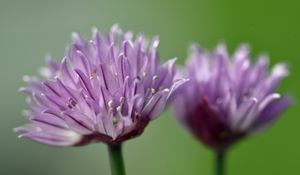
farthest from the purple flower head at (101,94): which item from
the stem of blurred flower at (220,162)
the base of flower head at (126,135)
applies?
the stem of blurred flower at (220,162)

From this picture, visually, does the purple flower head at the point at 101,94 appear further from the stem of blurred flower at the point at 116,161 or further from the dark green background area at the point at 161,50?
the dark green background area at the point at 161,50

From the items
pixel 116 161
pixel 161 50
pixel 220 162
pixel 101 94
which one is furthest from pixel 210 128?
pixel 161 50

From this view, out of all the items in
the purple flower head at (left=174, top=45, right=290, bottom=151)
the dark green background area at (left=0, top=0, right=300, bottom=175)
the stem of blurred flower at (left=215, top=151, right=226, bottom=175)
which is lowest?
the stem of blurred flower at (left=215, top=151, right=226, bottom=175)

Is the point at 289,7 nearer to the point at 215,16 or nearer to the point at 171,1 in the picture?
the point at 215,16

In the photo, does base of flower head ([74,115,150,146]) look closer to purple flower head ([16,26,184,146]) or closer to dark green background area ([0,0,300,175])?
purple flower head ([16,26,184,146])

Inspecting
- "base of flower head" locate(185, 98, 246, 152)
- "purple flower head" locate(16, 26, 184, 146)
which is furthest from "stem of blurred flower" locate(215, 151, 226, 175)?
"purple flower head" locate(16, 26, 184, 146)
